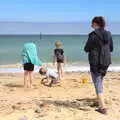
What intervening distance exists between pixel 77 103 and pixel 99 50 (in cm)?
132

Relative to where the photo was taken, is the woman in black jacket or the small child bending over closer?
the woman in black jacket

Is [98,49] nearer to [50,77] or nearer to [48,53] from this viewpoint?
[50,77]

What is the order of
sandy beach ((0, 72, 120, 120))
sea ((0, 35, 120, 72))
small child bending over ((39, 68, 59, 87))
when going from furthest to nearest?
1. sea ((0, 35, 120, 72))
2. small child bending over ((39, 68, 59, 87))
3. sandy beach ((0, 72, 120, 120))

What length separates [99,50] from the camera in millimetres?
8039

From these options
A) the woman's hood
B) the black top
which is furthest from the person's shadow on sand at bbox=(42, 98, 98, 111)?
the woman's hood

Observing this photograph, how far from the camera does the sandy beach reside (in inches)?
307

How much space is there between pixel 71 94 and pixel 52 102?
5.32 ft

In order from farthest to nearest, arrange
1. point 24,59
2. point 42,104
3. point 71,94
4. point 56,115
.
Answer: point 24,59, point 71,94, point 42,104, point 56,115

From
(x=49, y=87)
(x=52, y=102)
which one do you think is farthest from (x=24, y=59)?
(x=52, y=102)

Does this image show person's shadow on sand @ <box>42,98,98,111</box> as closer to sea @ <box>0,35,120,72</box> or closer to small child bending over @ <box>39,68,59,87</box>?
small child bending over @ <box>39,68,59,87</box>

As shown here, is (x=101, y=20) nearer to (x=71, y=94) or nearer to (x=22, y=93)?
(x=71, y=94)

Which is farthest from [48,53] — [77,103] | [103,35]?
[103,35]

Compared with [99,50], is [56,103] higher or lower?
lower

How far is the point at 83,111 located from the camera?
8125mm
